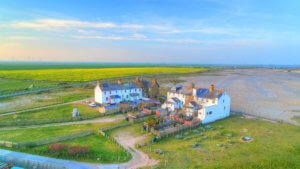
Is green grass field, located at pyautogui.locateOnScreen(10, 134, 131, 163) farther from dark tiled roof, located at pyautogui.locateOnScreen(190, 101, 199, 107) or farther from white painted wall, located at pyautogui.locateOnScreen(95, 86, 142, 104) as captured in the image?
white painted wall, located at pyautogui.locateOnScreen(95, 86, 142, 104)

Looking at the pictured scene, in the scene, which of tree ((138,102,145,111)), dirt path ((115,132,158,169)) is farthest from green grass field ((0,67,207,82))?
dirt path ((115,132,158,169))

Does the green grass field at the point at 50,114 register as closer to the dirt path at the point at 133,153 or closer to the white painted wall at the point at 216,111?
the dirt path at the point at 133,153

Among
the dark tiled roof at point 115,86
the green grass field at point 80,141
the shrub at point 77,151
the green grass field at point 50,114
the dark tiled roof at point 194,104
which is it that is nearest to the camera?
the green grass field at point 80,141

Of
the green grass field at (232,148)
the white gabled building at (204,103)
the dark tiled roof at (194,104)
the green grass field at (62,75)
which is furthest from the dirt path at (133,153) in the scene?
the green grass field at (62,75)

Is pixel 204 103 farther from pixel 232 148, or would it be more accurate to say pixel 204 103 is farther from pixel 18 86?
pixel 18 86

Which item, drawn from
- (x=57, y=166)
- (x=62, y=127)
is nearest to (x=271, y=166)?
(x=57, y=166)

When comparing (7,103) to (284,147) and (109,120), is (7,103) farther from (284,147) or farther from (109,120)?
(284,147)
